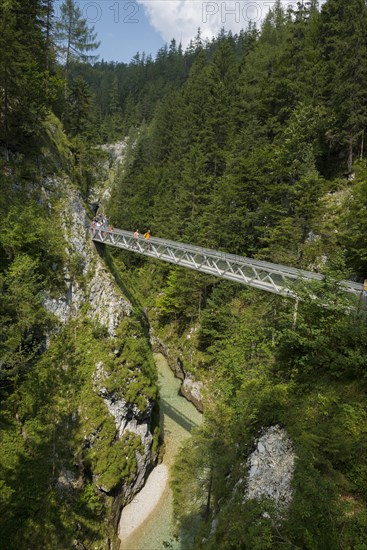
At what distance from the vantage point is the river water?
13992 mm

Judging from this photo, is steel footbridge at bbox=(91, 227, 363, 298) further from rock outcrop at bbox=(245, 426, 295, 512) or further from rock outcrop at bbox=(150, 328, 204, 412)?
rock outcrop at bbox=(150, 328, 204, 412)

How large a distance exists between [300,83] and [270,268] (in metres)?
20.6

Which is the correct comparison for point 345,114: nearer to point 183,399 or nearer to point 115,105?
point 183,399

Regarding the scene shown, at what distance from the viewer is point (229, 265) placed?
15.8 m

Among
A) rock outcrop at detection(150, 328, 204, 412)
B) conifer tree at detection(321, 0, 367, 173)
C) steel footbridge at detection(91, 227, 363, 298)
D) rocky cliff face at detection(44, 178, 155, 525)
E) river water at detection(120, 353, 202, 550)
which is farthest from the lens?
rock outcrop at detection(150, 328, 204, 412)

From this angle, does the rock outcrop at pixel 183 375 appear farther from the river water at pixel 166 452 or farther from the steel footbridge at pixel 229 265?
the steel footbridge at pixel 229 265

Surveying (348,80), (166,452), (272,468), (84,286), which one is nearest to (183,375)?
(166,452)

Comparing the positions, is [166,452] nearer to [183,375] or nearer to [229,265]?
[183,375]

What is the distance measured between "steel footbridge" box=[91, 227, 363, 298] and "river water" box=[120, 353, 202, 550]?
10.3m

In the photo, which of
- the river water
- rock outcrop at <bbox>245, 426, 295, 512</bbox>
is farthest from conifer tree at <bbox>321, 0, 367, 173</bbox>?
the river water

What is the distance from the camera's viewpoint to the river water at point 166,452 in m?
14.0

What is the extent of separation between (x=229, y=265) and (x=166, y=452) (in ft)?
42.0

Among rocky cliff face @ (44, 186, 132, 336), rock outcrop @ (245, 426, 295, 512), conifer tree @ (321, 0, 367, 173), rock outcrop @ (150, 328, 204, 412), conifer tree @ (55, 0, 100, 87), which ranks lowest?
rock outcrop @ (150, 328, 204, 412)

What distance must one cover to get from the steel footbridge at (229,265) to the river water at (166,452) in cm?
1031
